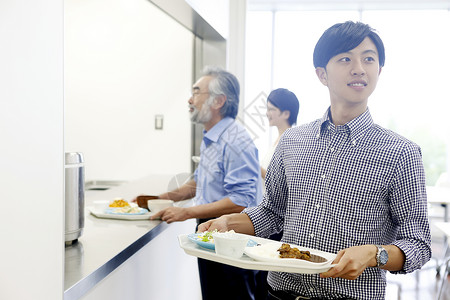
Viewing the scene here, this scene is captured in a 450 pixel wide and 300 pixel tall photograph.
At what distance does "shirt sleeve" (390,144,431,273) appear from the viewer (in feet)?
4.21

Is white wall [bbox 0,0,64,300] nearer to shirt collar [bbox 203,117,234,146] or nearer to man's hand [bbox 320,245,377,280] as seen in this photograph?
man's hand [bbox 320,245,377,280]

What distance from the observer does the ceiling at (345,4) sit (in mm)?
5828

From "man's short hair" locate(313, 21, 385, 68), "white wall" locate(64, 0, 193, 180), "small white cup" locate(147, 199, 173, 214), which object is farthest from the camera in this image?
"white wall" locate(64, 0, 193, 180)

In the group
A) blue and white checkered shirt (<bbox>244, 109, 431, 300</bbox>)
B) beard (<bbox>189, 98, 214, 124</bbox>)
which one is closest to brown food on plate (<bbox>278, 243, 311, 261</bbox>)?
blue and white checkered shirt (<bbox>244, 109, 431, 300</bbox>)

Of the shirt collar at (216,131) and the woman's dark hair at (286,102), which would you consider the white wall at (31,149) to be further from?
the woman's dark hair at (286,102)

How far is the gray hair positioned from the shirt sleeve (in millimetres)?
1317

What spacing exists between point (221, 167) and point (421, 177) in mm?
1158

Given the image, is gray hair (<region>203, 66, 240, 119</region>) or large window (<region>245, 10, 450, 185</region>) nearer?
gray hair (<region>203, 66, 240, 119</region>)

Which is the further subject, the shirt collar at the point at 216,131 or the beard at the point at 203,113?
the beard at the point at 203,113

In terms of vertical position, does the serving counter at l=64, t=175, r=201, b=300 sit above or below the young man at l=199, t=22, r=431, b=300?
below

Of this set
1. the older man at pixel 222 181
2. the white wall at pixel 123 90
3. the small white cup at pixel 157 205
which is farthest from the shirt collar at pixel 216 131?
the white wall at pixel 123 90

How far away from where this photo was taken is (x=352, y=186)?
54.7 inches

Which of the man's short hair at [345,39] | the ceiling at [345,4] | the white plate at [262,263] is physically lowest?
the white plate at [262,263]

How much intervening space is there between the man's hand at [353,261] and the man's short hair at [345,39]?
57cm
